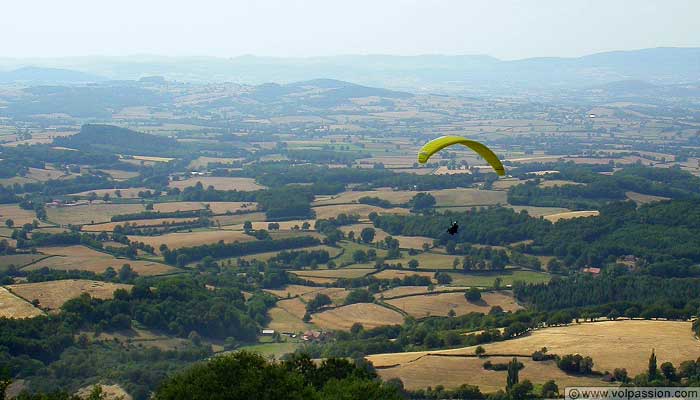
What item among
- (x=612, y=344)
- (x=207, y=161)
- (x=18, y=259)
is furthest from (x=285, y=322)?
(x=207, y=161)

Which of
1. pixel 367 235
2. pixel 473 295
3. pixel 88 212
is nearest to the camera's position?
pixel 473 295

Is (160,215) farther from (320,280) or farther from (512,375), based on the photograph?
(512,375)

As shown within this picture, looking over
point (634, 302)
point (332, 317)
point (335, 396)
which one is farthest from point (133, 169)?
point (335, 396)

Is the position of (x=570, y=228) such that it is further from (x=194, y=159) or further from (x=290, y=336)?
(x=194, y=159)

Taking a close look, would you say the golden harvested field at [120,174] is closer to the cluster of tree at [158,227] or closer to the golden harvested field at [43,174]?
the golden harvested field at [43,174]

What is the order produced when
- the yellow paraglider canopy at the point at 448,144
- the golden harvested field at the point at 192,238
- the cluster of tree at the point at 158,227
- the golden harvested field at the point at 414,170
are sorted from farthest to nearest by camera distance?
1. the golden harvested field at the point at 414,170
2. the cluster of tree at the point at 158,227
3. the golden harvested field at the point at 192,238
4. the yellow paraglider canopy at the point at 448,144

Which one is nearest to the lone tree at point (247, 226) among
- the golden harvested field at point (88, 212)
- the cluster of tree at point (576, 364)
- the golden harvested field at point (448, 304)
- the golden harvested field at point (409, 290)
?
A: the golden harvested field at point (88, 212)
